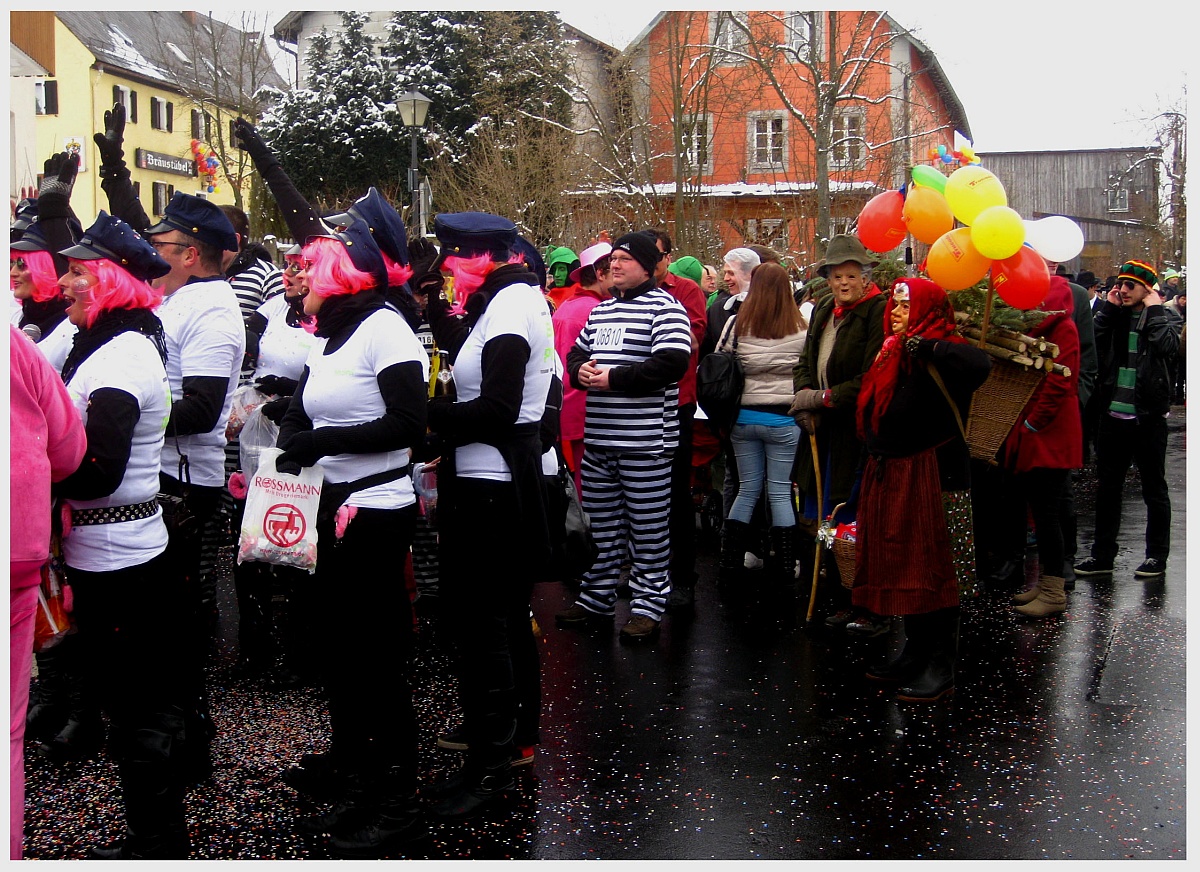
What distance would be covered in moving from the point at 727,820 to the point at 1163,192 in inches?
1559

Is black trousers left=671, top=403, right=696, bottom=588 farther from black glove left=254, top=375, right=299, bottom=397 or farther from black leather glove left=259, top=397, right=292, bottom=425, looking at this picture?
black leather glove left=259, top=397, right=292, bottom=425

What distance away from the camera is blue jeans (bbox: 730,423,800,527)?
6969mm

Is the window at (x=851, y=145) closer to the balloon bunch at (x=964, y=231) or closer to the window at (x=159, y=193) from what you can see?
the balloon bunch at (x=964, y=231)

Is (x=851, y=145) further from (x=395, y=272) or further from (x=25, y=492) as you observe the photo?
(x=25, y=492)

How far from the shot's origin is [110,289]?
3844 mm

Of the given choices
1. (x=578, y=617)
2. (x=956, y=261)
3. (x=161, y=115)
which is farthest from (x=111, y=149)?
(x=161, y=115)

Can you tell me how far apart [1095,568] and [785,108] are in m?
16.5

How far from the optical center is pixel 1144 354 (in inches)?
294

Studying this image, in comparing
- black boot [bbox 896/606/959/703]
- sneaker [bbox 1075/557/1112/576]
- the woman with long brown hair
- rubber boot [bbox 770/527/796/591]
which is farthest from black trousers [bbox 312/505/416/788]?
sneaker [bbox 1075/557/1112/576]

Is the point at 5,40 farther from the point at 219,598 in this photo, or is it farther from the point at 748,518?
the point at 748,518

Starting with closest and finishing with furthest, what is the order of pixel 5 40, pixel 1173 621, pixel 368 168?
pixel 5 40 → pixel 1173 621 → pixel 368 168

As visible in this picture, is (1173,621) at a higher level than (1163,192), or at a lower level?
lower

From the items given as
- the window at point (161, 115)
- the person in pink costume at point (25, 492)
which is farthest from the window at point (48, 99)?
the person in pink costume at point (25, 492)

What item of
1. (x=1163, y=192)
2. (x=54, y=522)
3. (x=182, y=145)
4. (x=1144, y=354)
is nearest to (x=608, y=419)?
(x=54, y=522)
